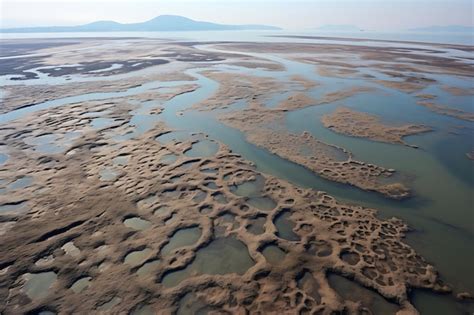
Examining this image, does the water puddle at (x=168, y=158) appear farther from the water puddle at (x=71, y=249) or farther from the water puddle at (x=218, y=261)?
the water puddle at (x=218, y=261)

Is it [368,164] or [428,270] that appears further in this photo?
[368,164]

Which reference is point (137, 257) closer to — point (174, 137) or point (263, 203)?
point (263, 203)

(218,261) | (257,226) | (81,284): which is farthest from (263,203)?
(81,284)

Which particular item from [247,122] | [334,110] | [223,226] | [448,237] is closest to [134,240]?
[223,226]

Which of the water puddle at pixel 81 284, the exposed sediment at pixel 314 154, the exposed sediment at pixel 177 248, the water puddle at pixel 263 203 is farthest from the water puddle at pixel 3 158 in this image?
the water puddle at pixel 263 203

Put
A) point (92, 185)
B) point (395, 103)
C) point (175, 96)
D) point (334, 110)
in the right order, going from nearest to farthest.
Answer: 1. point (92, 185)
2. point (334, 110)
3. point (395, 103)
4. point (175, 96)

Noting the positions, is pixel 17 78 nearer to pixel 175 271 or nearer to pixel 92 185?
pixel 92 185

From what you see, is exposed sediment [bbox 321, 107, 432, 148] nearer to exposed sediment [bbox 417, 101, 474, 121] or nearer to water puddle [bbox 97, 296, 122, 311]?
exposed sediment [bbox 417, 101, 474, 121]
